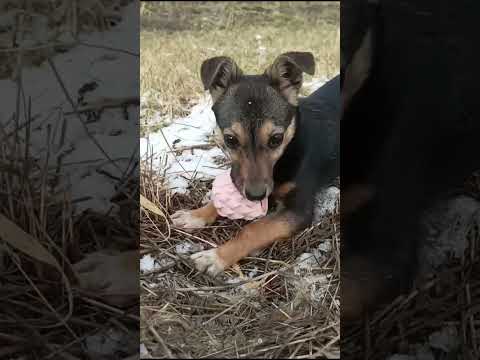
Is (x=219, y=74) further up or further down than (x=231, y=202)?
further up

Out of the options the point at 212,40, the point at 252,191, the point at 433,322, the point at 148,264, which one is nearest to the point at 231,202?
the point at 252,191

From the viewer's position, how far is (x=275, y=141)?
84cm

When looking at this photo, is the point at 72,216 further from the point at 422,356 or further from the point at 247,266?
the point at 422,356

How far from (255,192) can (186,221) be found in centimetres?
10

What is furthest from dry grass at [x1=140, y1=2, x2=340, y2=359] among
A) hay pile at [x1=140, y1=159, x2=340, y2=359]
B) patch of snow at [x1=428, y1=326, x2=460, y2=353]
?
patch of snow at [x1=428, y1=326, x2=460, y2=353]

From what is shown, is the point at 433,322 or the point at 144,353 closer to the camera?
the point at 144,353

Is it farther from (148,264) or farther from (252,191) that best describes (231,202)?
(148,264)

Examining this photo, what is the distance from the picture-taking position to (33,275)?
86 cm

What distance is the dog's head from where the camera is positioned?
0.82 m

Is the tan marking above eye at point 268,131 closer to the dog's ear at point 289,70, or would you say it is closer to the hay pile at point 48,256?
the dog's ear at point 289,70

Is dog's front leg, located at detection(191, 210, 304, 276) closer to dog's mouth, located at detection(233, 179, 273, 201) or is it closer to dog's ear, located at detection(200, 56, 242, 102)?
dog's mouth, located at detection(233, 179, 273, 201)

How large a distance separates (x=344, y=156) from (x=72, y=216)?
15.8 inches

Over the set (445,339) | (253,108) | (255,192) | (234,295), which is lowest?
(445,339)

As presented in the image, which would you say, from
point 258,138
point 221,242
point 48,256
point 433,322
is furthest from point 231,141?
point 433,322
